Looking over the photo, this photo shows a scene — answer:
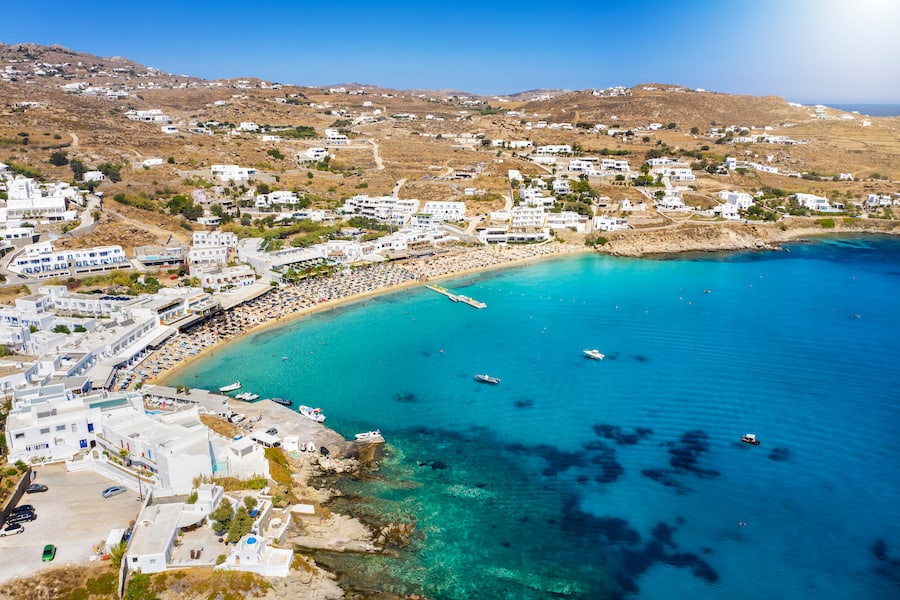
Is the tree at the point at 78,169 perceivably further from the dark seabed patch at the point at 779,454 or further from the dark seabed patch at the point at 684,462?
the dark seabed patch at the point at 779,454

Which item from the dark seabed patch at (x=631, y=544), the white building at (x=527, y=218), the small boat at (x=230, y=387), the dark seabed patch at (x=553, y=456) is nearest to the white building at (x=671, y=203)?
the white building at (x=527, y=218)

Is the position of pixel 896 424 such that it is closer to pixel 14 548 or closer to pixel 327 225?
pixel 14 548

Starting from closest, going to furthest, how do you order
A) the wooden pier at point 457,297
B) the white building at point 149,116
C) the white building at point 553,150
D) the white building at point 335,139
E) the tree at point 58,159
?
the wooden pier at point 457,297
the tree at point 58,159
the white building at point 553,150
the white building at point 335,139
the white building at point 149,116

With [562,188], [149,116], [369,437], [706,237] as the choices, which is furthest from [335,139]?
[369,437]

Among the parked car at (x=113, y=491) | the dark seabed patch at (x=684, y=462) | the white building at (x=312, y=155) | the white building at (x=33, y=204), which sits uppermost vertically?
the white building at (x=312, y=155)

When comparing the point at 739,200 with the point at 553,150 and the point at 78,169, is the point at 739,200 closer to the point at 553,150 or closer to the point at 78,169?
the point at 553,150

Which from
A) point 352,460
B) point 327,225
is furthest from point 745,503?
point 327,225
